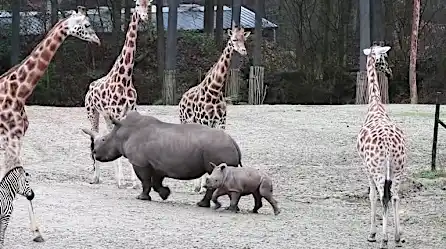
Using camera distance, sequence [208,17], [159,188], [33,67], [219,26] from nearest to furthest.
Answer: [33,67], [159,188], [219,26], [208,17]

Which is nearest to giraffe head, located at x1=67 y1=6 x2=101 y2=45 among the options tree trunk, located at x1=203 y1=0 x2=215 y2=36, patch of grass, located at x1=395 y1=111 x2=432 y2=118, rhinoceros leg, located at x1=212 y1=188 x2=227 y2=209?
rhinoceros leg, located at x1=212 y1=188 x2=227 y2=209

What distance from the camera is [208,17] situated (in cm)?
2980

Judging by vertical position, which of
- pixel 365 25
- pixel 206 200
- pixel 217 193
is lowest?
pixel 206 200

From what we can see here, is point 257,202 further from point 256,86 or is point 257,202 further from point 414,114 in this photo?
point 256,86

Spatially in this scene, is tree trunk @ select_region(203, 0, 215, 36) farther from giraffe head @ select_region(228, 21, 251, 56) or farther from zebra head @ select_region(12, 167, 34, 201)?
zebra head @ select_region(12, 167, 34, 201)

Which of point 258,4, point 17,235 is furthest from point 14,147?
point 258,4

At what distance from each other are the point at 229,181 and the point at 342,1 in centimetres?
1994

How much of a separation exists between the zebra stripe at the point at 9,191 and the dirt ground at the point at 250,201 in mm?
528

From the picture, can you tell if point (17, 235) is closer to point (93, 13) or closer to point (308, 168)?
point (308, 168)

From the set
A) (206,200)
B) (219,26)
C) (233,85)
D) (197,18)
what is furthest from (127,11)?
(206,200)

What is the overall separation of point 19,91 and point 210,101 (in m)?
3.53

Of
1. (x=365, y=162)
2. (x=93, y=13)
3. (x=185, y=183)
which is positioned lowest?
(x=185, y=183)

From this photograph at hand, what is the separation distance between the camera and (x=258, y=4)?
2352 cm

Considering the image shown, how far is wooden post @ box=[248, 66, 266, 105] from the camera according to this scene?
23250mm
